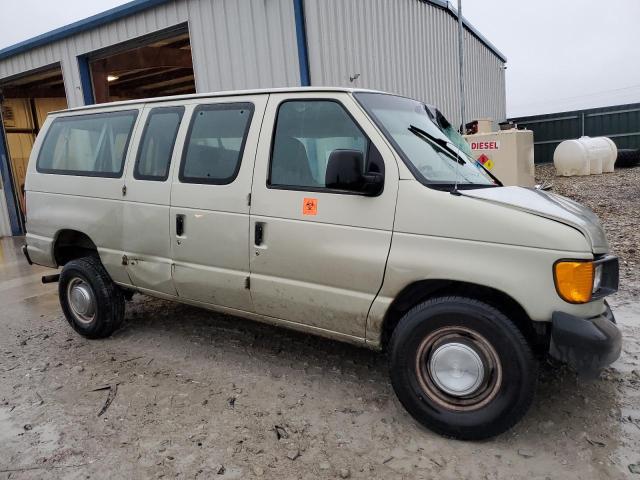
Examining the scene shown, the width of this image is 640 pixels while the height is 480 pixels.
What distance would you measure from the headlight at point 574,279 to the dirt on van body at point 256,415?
0.90m

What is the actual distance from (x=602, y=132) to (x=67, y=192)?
22.7 meters

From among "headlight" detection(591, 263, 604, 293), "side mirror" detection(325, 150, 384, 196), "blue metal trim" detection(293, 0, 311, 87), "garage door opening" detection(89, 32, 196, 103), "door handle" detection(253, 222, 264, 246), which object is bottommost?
"headlight" detection(591, 263, 604, 293)

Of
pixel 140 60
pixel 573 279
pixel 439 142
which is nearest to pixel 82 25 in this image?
pixel 140 60

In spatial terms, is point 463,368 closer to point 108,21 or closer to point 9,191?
point 108,21

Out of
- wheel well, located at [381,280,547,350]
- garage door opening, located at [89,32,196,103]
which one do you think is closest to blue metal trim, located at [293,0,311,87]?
garage door opening, located at [89,32,196,103]

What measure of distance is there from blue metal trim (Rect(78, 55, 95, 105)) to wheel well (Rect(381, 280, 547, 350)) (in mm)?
8739

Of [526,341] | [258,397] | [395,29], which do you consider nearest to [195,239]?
[258,397]

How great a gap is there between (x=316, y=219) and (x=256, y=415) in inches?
53.0

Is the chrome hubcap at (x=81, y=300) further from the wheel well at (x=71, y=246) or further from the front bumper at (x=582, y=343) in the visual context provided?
the front bumper at (x=582, y=343)

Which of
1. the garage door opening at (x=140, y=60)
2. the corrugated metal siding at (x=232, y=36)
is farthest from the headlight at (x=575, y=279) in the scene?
the garage door opening at (x=140, y=60)

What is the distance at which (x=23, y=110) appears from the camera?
13711mm

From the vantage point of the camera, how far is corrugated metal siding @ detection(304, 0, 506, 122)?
23.1ft

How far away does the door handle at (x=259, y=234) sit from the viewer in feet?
11.4

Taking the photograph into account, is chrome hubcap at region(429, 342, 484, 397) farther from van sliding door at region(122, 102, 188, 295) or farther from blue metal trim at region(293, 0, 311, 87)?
blue metal trim at region(293, 0, 311, 87)
